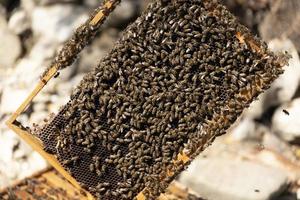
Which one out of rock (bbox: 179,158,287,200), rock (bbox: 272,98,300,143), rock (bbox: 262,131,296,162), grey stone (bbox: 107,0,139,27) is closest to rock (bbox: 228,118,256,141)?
rock (bbox: 262,131,296,162)

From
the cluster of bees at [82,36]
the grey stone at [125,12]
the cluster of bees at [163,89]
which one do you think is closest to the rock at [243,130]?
the grey stone at [125,12]

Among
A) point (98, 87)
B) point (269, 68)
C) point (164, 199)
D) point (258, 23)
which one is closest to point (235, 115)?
point (269, 68)

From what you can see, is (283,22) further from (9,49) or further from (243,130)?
(9,49)

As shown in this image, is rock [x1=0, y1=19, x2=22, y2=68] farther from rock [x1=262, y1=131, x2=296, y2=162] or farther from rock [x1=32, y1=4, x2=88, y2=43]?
rock [x1=262, y1=131, x2=296, y2=162]

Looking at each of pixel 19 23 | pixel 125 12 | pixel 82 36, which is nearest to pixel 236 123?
pixel 125 12

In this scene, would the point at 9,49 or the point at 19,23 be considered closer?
the point at 9,49
